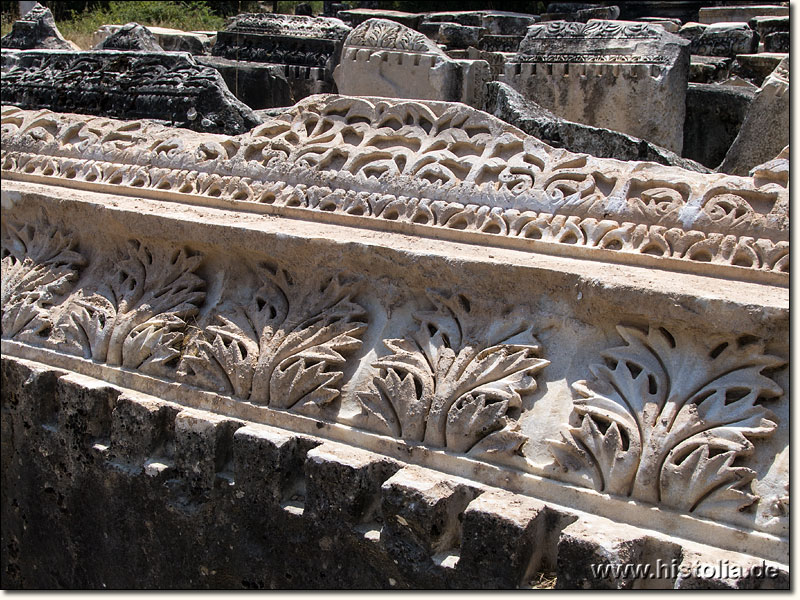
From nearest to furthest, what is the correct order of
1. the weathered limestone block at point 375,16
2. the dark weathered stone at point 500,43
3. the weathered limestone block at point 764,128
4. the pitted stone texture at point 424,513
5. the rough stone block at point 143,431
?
1. the pitted stone texture at point 424,513
2. the rough stone block at point 143,431
3. the weathered limestone block at point 764,128
4. the dark weathered stone at point 500,43
5. the weathered limestone block at point 375,16

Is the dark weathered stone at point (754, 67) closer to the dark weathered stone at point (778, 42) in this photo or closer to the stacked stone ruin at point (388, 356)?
the dark weathered stone at point (778, 42)

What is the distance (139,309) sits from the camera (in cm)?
304

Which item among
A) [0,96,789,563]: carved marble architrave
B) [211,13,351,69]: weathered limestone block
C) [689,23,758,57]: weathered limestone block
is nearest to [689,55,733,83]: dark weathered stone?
[689,23,758,57]: weathered limestone block

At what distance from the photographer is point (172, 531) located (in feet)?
8.89

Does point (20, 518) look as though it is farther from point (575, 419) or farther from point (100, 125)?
point (575, 419)

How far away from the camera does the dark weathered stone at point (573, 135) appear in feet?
12.7

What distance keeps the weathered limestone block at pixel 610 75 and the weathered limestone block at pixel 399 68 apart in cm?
148

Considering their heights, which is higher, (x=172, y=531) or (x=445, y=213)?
(x=445, y=213)

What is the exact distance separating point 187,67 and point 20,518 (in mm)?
2573

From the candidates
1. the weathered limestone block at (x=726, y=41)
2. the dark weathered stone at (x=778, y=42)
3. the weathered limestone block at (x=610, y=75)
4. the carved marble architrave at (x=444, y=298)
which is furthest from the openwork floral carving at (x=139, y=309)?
the dark weathered stone at (x=778, y=42)

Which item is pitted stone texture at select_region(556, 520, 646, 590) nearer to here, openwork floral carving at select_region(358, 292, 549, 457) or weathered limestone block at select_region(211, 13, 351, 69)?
openwork floral carving at select_region(358, 292, 549, 457)

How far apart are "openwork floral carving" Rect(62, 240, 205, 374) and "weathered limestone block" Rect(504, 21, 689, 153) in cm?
340

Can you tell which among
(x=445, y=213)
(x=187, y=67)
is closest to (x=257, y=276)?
(x=445, y=213)

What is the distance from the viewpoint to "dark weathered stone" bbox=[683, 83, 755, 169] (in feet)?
18.2
